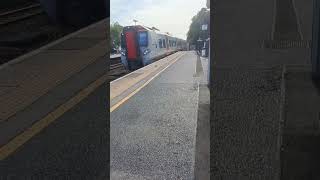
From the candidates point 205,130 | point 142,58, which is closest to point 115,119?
point 205,130

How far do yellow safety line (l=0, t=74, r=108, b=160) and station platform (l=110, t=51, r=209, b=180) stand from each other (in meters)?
0.64

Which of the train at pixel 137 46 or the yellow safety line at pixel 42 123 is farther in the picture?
the train at pixel 137 46

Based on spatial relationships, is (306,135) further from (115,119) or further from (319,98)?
(115,119)

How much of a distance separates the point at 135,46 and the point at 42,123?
18.1 metres

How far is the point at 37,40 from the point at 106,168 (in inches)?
362

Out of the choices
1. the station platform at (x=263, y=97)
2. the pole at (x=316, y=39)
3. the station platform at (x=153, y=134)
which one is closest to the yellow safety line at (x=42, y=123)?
the station platform at (x=153, y=134)

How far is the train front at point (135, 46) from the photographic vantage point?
23953 mm

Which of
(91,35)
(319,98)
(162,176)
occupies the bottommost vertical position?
(162,176)

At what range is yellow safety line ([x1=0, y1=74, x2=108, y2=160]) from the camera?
511 cm

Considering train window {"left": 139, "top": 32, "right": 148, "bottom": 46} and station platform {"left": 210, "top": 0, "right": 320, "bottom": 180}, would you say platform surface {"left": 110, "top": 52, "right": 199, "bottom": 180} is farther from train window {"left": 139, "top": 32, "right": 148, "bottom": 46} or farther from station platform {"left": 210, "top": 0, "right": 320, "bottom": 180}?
train window {"left": 139, "top": 32, "right": 148, "bottom": 46}

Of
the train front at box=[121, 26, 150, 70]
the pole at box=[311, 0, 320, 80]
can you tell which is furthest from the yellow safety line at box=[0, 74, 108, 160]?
the train front at box=[121, 26, 150, 70]

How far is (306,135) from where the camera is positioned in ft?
9.37

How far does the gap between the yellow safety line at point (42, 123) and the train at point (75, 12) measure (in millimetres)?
6660

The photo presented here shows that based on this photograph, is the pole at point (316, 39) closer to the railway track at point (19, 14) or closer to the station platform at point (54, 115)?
the station platform at point (54, 115)
